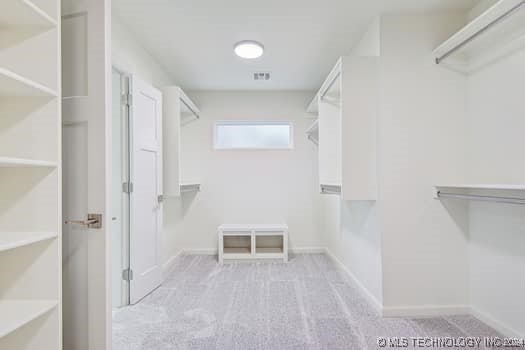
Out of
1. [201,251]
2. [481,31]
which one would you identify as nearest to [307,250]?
[201,251]

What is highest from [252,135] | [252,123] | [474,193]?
[252,123]

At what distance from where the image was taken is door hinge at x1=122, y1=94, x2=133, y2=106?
2609 millimetres

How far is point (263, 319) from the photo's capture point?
2.30 metres

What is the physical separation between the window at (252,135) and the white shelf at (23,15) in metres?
3.17

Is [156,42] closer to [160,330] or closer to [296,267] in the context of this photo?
[160,330]

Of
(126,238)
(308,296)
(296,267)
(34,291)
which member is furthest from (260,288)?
(34,291)

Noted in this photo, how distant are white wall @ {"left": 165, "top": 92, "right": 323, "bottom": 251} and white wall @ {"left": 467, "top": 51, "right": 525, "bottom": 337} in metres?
2.34

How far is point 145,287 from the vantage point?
275 cm

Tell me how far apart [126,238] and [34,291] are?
136cm

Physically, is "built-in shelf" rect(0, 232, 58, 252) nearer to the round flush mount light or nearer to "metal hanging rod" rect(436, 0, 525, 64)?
the round flush mount light

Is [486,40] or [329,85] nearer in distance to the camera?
[486,40]

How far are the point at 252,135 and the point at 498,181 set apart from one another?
10.3 ft

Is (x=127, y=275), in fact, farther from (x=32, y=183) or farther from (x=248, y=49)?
(x=248, y=49)

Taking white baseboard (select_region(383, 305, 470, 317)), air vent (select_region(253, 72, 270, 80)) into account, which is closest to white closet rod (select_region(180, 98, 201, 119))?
air vent (select_region(253, 72, 270, 80))
